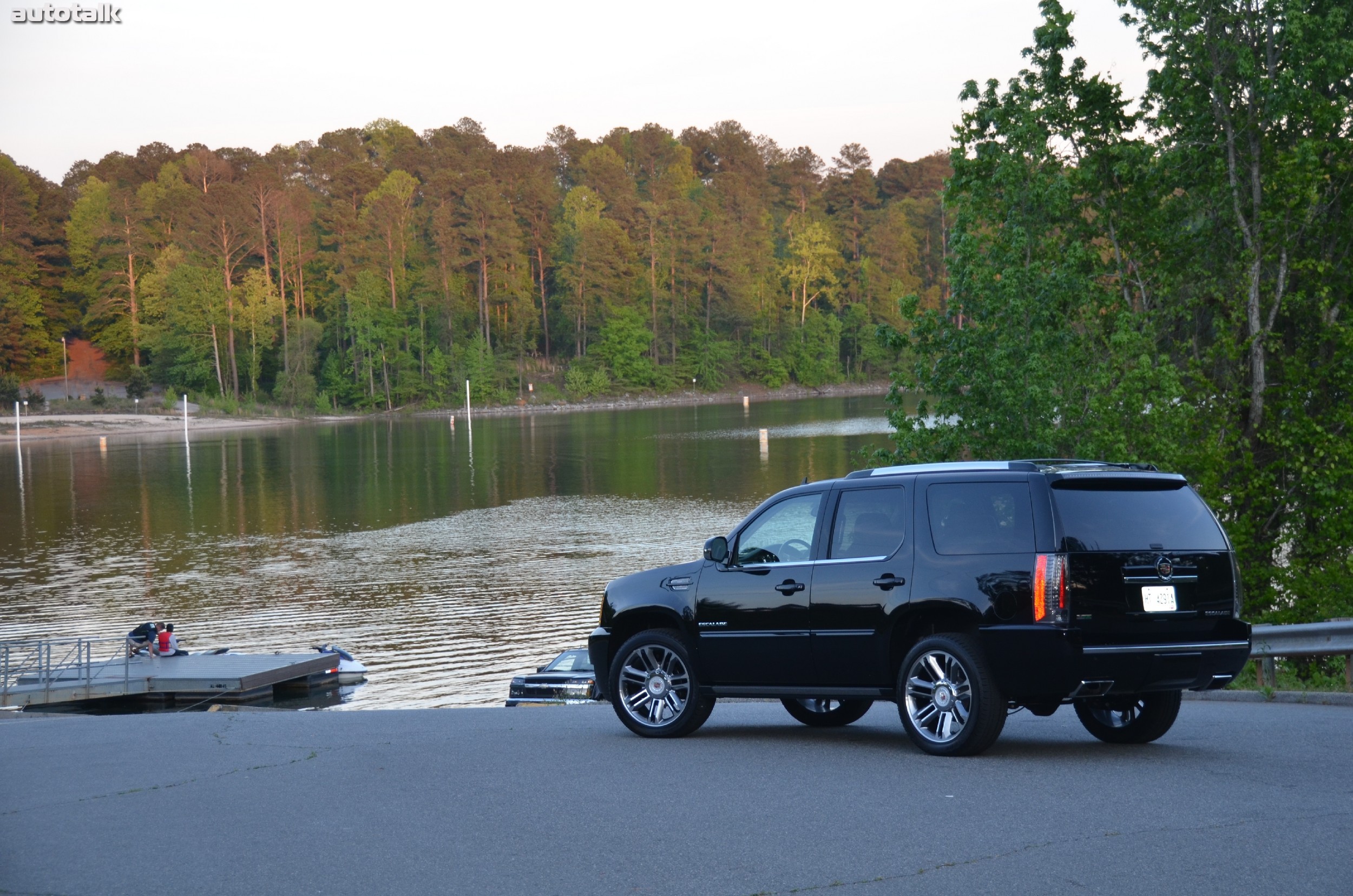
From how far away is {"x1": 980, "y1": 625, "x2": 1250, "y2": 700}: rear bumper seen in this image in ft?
25.7

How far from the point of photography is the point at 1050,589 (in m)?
A: 7.89

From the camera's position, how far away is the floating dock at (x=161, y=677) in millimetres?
22141

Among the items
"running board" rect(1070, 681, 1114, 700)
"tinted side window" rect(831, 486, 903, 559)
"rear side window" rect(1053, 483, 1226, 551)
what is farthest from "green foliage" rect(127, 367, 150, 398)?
"running board" rect(1070, 681, 1114, 700)

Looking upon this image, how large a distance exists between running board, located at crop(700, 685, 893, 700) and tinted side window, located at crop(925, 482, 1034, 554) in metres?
1.13

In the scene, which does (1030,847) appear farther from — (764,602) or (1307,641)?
(1307,641)

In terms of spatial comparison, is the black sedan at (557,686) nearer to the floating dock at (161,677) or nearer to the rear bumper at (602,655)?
the floating dock at (161,677)

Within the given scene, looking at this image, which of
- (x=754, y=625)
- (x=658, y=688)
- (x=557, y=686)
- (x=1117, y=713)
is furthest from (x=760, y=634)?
(x=557, y=686)

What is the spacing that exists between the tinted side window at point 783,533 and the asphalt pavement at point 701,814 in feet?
4.44

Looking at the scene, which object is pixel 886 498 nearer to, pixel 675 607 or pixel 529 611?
pixel 675 607

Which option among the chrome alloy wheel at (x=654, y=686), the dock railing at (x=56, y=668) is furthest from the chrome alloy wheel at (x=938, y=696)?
the dock railing at (x=56, y=668)

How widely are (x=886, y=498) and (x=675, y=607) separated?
6.14ft

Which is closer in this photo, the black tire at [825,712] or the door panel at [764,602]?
the door panel at [764,602]

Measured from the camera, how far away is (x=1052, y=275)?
78.5ft

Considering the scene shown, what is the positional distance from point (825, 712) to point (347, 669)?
55.5 ft
